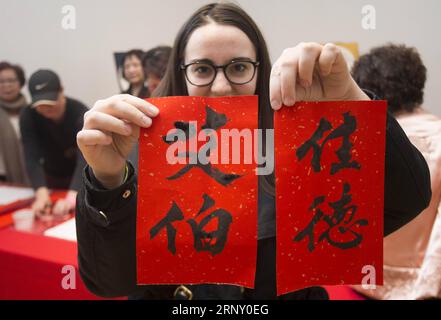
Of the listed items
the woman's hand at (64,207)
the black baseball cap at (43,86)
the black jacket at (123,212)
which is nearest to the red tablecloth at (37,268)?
the woman's hand at (64,207)

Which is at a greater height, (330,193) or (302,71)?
(302,71)

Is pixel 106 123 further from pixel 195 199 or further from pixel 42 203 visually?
pixel 42 203

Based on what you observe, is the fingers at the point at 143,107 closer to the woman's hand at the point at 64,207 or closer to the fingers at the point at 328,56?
the fingers at the point at 328,56

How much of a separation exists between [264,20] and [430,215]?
2.21ft

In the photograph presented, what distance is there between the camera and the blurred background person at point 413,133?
77 cm

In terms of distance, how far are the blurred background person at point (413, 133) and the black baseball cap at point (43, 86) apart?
0.95 meters

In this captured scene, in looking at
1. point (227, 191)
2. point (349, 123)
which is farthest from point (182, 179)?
point (349, 123)

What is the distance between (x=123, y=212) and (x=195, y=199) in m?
0.13

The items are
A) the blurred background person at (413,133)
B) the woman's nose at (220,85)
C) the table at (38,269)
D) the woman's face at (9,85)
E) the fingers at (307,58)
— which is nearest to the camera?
the fingers at (307,58)

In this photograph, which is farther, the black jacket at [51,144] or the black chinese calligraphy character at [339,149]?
the black jacket at [51,144]

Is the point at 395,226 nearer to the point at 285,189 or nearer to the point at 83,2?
the point at 285,189

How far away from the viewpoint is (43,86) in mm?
1082

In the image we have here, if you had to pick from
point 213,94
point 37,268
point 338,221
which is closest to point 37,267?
point 37,268
